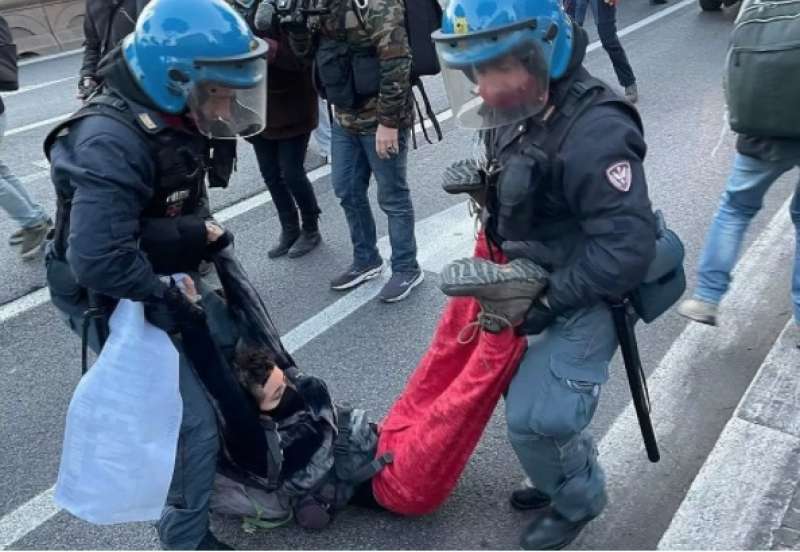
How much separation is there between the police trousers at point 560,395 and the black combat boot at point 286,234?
8.98 ft

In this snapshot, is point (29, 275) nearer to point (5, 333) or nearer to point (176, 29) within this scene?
point (5, 333)

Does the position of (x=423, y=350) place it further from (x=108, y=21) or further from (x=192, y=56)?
(x=108, y=21)

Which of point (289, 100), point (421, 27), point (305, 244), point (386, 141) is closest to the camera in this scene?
point (421, 27)

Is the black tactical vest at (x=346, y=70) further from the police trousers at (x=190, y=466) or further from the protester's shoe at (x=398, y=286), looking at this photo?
the police trousers at (x=190, y=466)

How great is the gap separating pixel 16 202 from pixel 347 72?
2.46m

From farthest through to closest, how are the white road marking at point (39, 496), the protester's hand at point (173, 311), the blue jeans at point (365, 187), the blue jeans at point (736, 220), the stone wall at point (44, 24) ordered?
1. the stone wall at point (44, 24)
2. the blue jeans at point (365, 187)
3. the blue jeans at point (736, 220)
4. the white road marking at point (39, 496)
5. the protester's hand at point (173, 311)

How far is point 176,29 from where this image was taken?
7.15ft

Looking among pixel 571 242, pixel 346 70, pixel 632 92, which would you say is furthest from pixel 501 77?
pixel 632 92

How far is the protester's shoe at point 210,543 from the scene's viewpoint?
101 inches

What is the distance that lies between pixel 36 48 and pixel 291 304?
Result: 9622 mm

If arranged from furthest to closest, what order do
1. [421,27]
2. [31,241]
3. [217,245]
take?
[31,241] → [421,27] → [217,245]

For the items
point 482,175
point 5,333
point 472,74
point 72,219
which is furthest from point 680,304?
point 5,333

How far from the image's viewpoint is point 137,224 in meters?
2.25

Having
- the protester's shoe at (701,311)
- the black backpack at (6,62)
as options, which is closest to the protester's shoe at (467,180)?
the protester's shoe at (701,311)
